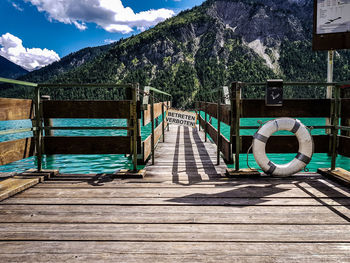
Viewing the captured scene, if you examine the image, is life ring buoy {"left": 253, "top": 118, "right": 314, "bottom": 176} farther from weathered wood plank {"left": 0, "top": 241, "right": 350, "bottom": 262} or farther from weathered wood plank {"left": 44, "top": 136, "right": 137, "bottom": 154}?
weathered wood plank {"left": 44, "top": 136, "right": 137, "bottom": 154}

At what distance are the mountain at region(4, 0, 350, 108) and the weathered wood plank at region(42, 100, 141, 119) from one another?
319 feet

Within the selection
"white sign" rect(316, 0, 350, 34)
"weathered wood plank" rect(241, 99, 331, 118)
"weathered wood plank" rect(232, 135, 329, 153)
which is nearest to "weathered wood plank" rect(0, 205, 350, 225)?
"weathered wood plank" rect(232, 135, 329, 153)

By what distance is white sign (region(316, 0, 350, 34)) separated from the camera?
661cm

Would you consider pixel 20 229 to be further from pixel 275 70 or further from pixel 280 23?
pixel 280 23

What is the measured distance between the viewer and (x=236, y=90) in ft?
12.1

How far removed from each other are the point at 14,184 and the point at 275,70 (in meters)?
150

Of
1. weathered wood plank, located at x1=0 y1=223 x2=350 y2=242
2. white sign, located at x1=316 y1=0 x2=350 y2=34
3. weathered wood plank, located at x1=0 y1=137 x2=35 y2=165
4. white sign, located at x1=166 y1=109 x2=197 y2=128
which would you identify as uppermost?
white sign, located at x1=316 y1=0 x2=350 y2=34

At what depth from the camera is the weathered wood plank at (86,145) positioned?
12.1ft

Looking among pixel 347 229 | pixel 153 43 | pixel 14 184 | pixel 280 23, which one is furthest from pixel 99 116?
pixel 280 23

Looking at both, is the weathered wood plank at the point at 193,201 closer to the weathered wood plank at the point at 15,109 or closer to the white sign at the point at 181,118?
the weathered wood plank at the point at 15,109

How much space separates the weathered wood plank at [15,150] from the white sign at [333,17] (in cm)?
738

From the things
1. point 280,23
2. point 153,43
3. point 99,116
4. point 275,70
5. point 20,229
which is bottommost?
point 20,229

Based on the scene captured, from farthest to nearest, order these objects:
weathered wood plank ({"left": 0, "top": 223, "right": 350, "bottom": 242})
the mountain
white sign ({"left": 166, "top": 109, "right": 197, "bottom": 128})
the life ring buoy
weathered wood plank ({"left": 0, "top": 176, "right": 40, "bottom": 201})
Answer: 1. the mountain
2. white sign ({"left": 166, "top": 109, "right": 197, "bottom": 128})
3. the life ring buoy
4. weathered wood plank ({"left": 0, "top": 176, "right": 40, "bottom": 201})
5. weathered wood plank ({"left": 0, "top": 223, "right": 350, "bottom": 242})

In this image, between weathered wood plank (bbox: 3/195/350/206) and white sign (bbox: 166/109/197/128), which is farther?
white sign (bbox: 166/109/197/128)
